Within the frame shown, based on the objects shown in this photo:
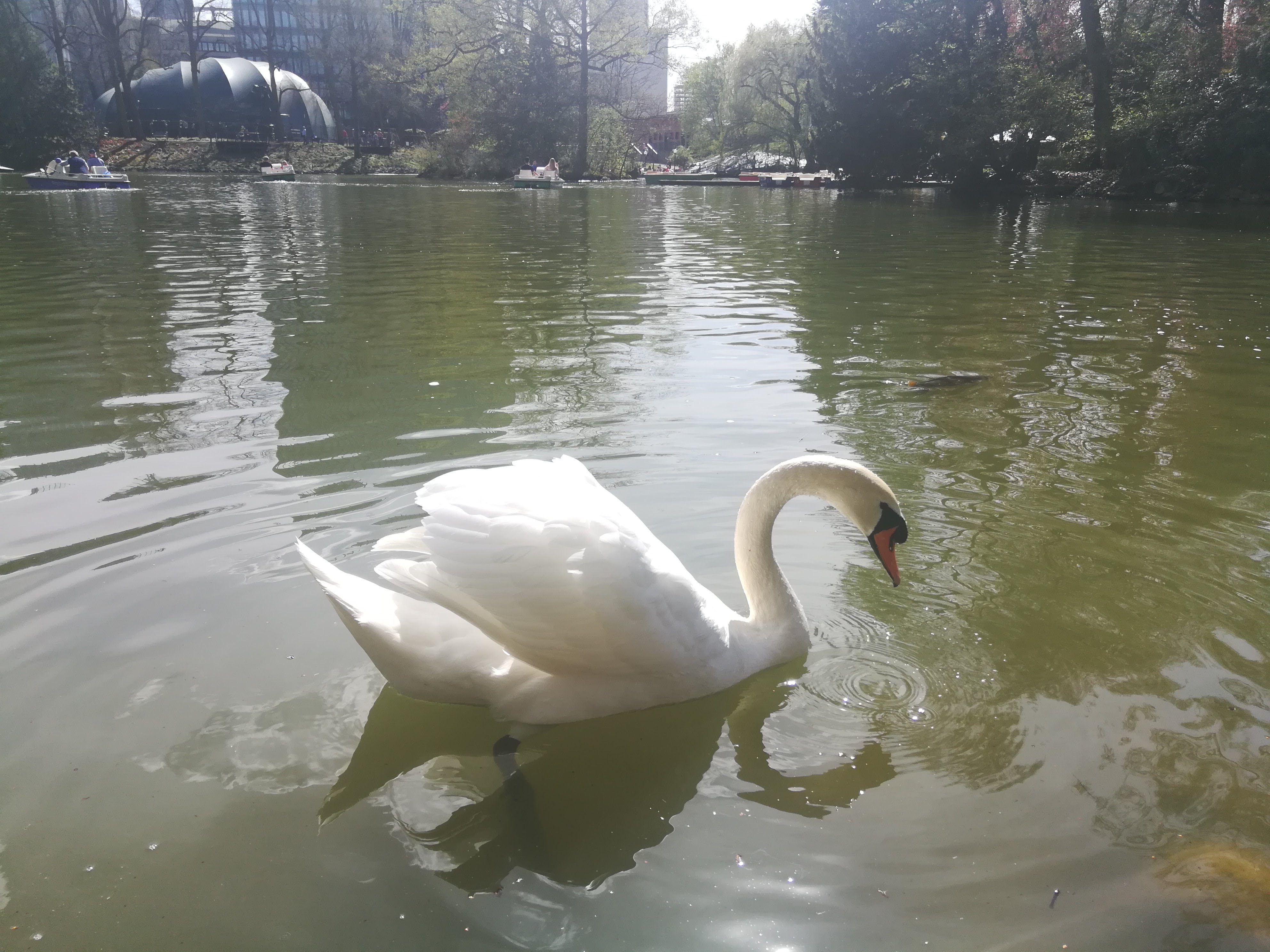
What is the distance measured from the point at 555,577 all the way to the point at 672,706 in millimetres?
868

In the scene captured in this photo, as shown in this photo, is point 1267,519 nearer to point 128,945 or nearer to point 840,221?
point 128,945

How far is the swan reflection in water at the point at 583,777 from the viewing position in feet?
9.46

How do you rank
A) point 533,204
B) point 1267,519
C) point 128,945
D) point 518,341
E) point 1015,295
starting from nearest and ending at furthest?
point 128,945
point 1267,519
point 518,341
point 1015,295
point 533,204

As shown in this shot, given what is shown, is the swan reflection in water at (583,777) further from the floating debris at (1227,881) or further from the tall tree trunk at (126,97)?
the tall tree trunk at (126,97)

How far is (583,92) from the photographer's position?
5412cm

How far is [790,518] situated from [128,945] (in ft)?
11.9

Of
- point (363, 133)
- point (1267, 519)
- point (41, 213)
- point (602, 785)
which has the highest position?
point (363, 133)

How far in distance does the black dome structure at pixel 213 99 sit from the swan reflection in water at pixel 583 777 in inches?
2790

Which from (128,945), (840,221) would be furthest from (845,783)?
(840,221)

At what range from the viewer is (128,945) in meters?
2.49

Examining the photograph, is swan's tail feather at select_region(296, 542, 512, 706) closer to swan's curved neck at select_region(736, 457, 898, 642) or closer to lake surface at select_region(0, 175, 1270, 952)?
lake surface at select_region(0, 175, 1270, 952)

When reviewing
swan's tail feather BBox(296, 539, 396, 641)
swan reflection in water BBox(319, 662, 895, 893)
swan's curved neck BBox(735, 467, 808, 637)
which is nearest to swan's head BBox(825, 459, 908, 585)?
swan's curved neck BBox(735, 467, 808, 637)

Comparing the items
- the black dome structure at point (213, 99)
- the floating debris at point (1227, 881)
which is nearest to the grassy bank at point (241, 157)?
the black dome structure at point (213, 99)

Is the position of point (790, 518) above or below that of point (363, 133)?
below
